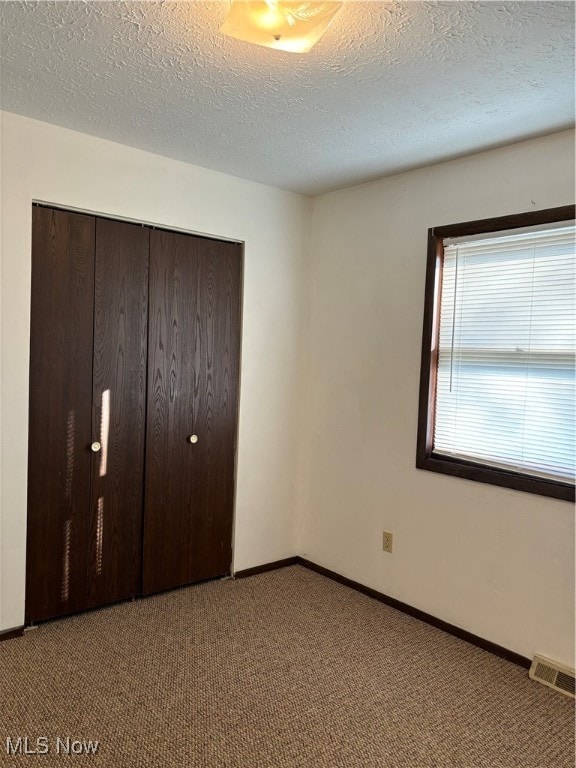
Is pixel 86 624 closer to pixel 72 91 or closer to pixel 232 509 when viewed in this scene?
pixel 232 509

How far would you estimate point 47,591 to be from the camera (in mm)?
2818

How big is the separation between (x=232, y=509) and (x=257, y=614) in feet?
2.19

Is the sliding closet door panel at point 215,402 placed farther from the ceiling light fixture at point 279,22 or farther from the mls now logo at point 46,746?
the ceiling light fixture at point 279,22

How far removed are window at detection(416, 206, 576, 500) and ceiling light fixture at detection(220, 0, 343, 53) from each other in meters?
1.41

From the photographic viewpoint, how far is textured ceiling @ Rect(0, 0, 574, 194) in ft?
5.63

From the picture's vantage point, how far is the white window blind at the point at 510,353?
8.29 ft

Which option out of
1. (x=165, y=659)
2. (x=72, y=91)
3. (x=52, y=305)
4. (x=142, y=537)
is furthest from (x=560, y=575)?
(x=72, y=91)

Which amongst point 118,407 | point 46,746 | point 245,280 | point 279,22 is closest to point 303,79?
point 279,22

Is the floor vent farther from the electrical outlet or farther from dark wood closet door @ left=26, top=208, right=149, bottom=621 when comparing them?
dark wood closet door @ left=26, top=208, right=149, bottom=621

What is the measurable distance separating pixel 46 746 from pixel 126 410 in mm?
1520

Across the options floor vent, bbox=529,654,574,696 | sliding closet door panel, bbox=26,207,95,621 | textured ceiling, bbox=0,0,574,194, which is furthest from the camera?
sliding closet door panel, bbox=26,207,95,621

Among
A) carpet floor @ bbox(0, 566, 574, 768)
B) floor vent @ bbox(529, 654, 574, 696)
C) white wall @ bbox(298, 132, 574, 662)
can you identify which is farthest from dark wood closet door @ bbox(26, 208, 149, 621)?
floor vent @ bbox(529, 654, 574, 696)

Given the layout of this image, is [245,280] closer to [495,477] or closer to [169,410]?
[169,410]

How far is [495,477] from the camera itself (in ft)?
8.96
